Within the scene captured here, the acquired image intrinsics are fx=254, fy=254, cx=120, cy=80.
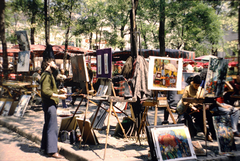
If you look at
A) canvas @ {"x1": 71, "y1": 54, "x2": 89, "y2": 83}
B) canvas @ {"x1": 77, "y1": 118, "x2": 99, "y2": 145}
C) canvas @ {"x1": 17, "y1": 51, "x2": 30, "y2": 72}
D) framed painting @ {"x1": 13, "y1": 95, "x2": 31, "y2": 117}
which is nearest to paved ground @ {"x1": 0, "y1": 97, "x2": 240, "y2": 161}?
canvas @ {"x1": 77, "y1": 118, "x2": 99, "y2": 145}

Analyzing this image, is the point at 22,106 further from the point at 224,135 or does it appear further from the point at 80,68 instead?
the point at 224,135

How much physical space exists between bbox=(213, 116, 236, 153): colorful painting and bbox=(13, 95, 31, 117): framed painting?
6501 mm

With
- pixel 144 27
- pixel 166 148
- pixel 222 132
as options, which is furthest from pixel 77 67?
pixel 144 27

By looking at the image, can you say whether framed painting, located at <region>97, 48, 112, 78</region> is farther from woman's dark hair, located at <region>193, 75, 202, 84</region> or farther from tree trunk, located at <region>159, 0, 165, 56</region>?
tree trunk, located at <region>159, 0, 165, 56</region>

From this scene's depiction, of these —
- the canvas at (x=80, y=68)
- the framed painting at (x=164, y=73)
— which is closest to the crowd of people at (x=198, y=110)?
the framed painting at (x=164, y=73)

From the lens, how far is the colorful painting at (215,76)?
17.9 ft

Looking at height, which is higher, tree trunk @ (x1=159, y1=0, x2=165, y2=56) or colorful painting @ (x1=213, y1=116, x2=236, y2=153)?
tree trunk @ (x1=159, y1=0, x2=165, y2=56)

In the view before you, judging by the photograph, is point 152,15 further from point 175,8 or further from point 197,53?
point 197,53

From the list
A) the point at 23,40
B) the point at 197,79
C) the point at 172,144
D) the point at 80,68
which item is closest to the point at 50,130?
the point at 80,68

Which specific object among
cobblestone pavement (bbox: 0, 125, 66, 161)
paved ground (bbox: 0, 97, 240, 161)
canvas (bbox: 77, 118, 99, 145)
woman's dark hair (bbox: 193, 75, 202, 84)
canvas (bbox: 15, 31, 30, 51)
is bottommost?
cobblestone pavement (bbox: 0, 125, 66, 161)

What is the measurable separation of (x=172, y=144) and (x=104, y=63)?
258 cm

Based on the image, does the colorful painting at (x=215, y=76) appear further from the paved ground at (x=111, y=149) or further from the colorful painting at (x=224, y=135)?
the paved ground at (x=111, y=149)

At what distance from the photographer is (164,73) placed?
16.1ft

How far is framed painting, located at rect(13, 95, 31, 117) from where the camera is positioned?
8.93 metres
